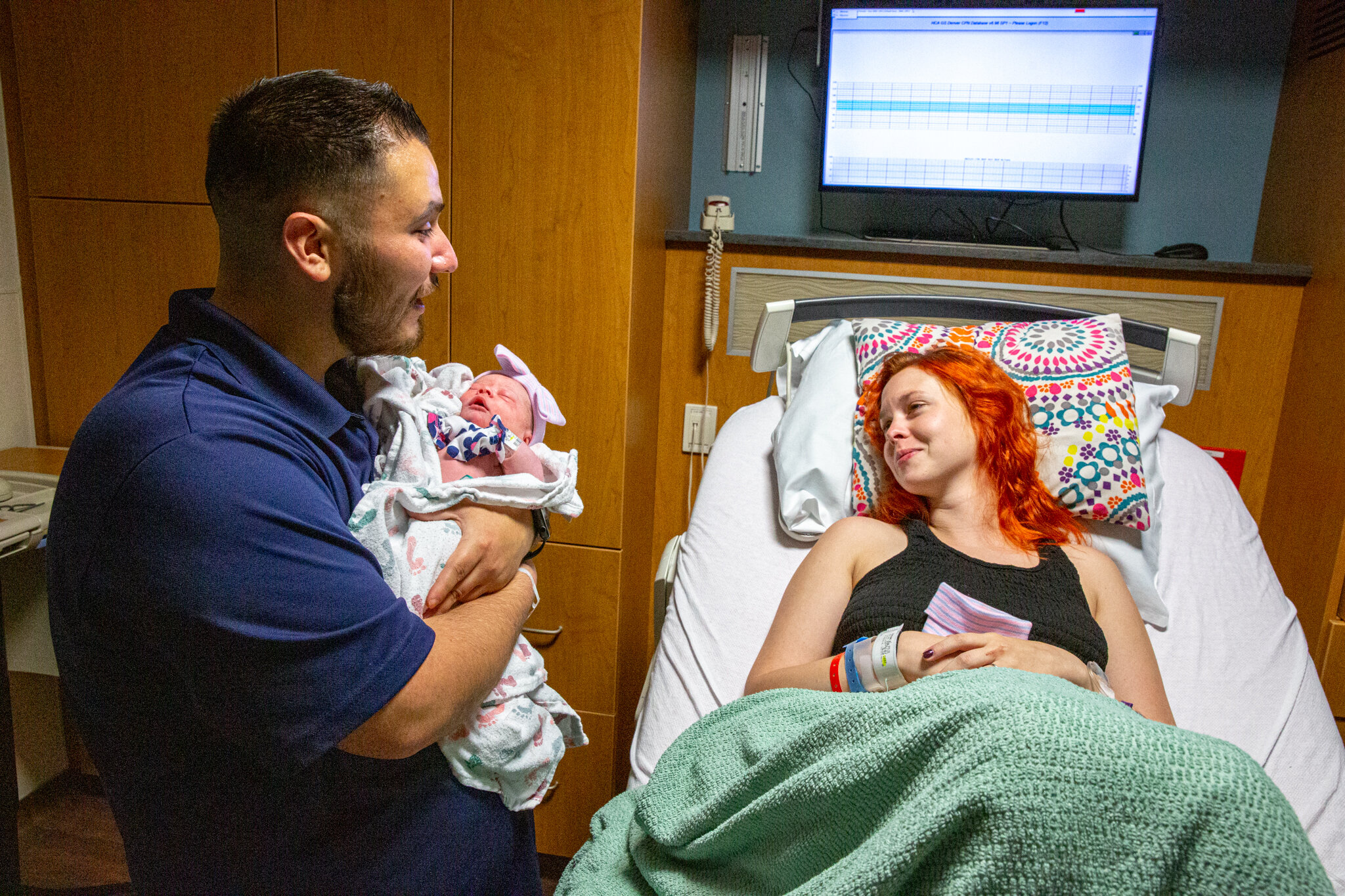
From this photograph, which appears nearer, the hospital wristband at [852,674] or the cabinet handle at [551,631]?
the hospital wristband at [852,674]

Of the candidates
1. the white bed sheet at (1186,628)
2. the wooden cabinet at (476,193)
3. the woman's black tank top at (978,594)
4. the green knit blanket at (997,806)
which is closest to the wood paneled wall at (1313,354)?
the white bed sheet at (1186,628)

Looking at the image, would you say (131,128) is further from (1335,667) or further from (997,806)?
(1335,667)

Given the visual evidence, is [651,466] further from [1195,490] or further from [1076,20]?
[1076,20]

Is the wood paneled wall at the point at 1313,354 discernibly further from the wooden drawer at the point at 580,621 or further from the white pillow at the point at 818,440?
the wooden drawer at the point at 580,621

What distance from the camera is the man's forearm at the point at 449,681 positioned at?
835 mm

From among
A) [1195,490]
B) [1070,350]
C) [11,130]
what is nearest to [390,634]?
[1070,350]

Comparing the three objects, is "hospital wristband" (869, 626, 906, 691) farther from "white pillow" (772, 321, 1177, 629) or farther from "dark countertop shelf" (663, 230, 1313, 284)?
"dark countertop shelf" (663, 230, 1313, 284)

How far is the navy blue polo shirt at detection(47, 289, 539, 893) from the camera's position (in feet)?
2.52

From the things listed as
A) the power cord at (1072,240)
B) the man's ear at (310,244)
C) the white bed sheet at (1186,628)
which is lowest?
the white bed sheet at (1186,628)

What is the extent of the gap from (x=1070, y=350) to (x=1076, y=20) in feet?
2.79

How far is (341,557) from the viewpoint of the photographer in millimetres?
829

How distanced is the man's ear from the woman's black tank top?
89cm

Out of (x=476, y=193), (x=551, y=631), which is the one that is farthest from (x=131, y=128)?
(x=551, y=631)

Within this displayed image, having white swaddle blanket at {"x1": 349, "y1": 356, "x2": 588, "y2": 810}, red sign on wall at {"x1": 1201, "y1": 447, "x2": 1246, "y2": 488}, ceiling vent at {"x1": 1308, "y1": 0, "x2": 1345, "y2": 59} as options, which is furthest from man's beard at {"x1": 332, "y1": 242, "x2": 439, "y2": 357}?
ceiling vent at {"x1": 1308, "y1": 0, "x2": 1345, "y2": 59}
